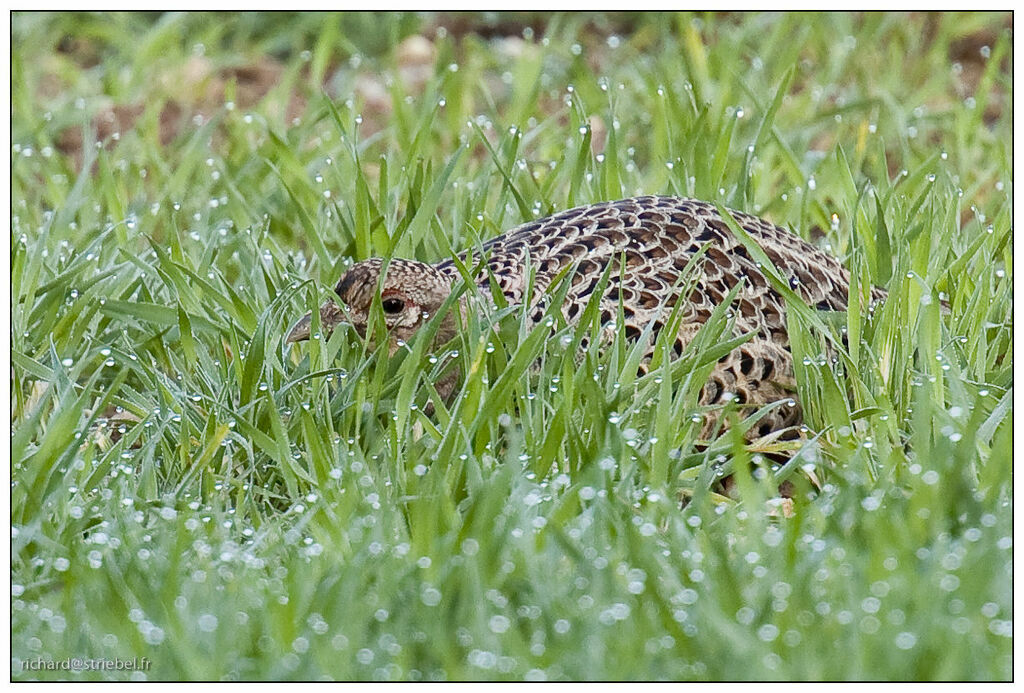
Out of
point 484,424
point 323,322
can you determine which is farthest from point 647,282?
point 323,322

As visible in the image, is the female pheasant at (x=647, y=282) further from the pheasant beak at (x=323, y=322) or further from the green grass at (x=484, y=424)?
the green grass at (x=484, y=424)

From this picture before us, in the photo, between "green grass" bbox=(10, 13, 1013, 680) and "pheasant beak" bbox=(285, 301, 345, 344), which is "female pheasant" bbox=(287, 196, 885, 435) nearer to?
"pheasant beak" bbox=(285, 301, 345, 344)

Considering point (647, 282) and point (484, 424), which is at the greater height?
point (647, 282)

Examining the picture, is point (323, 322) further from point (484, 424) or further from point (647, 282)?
point (647, 282)

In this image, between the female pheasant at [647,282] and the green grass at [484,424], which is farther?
the female pheasant at [647,282]

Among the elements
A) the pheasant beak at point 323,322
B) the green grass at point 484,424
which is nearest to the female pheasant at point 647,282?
the pheasant beak at point 323,322

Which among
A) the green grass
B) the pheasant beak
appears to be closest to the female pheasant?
the pheasant beak
